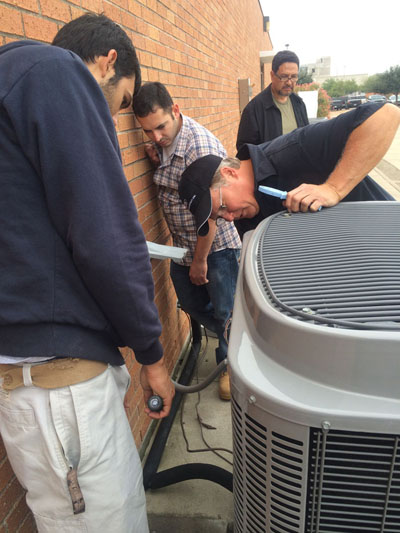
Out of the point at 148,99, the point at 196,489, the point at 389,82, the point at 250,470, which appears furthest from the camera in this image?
the point at 389,82

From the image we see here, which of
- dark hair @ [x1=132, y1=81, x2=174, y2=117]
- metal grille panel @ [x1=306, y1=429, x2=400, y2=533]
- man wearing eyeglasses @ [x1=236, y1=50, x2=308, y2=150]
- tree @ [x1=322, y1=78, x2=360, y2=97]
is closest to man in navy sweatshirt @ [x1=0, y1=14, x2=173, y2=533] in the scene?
metal grille panel @ [x1=306, y1=429, x2=400, y2=533]

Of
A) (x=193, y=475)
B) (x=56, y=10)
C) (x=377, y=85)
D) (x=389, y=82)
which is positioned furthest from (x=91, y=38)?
(x=377, y=85)

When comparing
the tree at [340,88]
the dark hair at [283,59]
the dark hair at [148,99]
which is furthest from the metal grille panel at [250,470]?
the tree at [340,88]

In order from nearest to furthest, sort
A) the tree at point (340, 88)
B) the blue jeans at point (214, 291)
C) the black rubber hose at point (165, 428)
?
1. the black rubber hose at point (165, 428)
2. the blue jeans at point (214, 291)
3. the tree at point (340, 88)

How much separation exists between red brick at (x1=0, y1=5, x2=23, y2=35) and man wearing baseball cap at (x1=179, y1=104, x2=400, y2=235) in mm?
991

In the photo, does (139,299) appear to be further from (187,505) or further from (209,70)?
(209,70)

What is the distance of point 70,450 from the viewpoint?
3.65 feet

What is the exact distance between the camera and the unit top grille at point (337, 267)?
0.85m

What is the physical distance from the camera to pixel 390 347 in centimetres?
73

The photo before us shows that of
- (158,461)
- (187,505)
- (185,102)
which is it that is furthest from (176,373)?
(185,102)

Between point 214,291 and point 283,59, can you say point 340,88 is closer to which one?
point 283,59

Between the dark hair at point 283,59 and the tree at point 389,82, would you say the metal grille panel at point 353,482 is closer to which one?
the dark hair at point 283,59

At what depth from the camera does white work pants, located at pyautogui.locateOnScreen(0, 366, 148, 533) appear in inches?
43.1

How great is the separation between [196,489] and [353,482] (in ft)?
5.57
